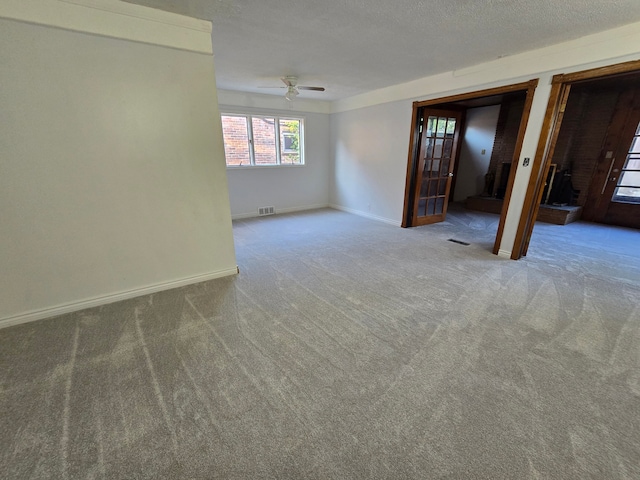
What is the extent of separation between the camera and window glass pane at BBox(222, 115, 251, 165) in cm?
518

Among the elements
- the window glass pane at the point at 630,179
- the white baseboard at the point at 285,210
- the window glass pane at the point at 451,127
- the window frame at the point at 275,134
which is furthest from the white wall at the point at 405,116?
the window glass pane at the point at 630,179

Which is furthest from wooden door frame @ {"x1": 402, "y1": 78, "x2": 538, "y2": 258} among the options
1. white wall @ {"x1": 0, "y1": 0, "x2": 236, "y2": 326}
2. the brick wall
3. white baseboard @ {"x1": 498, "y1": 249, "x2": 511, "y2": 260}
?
white wall @ {"x1": 0, "y1": 0, "x2": 236, "y2": 326}

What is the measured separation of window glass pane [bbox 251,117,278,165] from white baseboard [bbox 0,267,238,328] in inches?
134

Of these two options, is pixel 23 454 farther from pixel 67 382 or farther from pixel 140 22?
pixel 140 22

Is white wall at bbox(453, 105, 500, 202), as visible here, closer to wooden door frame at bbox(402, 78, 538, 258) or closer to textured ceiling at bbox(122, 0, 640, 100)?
wooden door frame at bbox(402, 78, 538, 258)

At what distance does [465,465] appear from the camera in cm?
118

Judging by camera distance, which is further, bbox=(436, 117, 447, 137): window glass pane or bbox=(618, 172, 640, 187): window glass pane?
bbox=(618, 172, 640, 187): window glass pane

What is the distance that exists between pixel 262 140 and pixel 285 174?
0.86 m

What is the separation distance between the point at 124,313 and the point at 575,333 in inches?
147

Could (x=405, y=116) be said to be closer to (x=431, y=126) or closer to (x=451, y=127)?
(x=431, y=126)

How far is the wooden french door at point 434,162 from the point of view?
4.61 meters

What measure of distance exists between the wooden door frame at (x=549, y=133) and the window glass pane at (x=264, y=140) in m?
4.58

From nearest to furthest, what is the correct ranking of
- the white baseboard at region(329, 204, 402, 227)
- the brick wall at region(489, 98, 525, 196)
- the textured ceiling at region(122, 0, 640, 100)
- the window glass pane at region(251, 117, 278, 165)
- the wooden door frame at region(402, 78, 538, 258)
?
1. the textured ceiling at region(122, 0, 640, 100)
2. the wooden door frame at region(402, 78, 538, 258)
3. the white baseboard at region(329, 204, 402, 227)
4. the window glass pane at region(251, 117, 278, 165)
5. the brick wall at region(489, 98, 525, 196)

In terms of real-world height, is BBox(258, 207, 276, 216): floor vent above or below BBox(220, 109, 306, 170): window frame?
below
